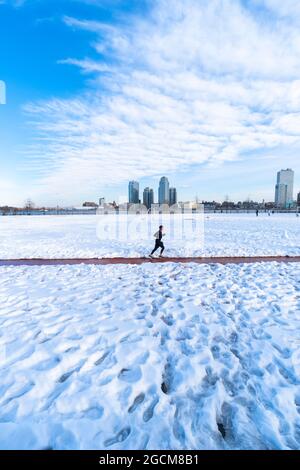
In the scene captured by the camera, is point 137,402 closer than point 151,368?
Yes

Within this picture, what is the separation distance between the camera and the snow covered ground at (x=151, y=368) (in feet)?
7.44

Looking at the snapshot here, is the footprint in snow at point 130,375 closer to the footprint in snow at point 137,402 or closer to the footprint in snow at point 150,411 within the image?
the footprint in snow at point 137,402

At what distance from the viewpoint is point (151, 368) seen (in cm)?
312

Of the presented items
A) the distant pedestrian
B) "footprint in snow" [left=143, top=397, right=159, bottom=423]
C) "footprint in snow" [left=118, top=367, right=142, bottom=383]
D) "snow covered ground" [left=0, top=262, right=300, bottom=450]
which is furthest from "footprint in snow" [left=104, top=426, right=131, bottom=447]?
the distant pedestrian

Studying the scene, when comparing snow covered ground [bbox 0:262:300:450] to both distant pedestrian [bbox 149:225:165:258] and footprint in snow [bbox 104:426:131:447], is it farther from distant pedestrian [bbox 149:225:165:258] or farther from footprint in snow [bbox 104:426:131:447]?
distant pedestrian [bbox 149:225:165:258]

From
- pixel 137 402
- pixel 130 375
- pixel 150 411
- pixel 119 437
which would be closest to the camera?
pixel 119 437

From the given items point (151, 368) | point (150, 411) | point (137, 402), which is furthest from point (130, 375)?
point (150, 411)

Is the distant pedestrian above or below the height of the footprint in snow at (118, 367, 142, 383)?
above

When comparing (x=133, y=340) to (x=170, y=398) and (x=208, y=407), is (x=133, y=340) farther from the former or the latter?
(x=208, y=407)

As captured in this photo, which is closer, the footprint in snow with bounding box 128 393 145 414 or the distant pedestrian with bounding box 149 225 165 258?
the footprint in snow with bounding box 128 393 145 414

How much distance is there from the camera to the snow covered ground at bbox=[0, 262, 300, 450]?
7.44ft

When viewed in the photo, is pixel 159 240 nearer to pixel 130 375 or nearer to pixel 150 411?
pixel 130 375

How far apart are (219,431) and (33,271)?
7430 mm

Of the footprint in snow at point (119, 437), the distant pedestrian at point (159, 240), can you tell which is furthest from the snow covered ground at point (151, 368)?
the distant pedestrian at point (159, 240)
